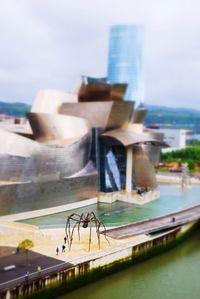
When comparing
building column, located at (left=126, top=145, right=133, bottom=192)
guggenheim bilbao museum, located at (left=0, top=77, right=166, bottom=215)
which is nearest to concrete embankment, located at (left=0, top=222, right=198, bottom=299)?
guggenheim bilbao museum, located at (left=0, top=77, right=166, bottom=215)

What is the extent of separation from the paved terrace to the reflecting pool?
5.67ft

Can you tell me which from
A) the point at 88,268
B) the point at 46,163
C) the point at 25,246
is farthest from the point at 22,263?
the point at 46,163

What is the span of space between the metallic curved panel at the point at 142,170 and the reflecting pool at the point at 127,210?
6.60 ft

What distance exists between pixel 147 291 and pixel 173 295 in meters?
1.21

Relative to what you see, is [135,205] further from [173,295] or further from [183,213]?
[173,295]

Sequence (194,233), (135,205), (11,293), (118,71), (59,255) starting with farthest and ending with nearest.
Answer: (118,71), (135,205), (194,233), (59,255), (11,293)

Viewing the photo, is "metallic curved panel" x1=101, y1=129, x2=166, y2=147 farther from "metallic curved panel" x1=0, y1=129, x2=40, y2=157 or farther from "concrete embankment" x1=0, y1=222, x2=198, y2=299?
"concrete embankment" x1=0, y1=222, x2=198, y2=299

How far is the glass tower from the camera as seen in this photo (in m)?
107

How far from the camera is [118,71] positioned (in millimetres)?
107938

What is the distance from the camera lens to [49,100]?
3959 centimetres

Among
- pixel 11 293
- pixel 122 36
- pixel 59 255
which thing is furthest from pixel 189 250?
pixel 122 36

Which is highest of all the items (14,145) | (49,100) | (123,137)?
(49,100)

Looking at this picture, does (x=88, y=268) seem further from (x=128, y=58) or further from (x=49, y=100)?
(x=128, y=58)

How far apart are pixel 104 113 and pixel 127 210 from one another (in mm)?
9188
